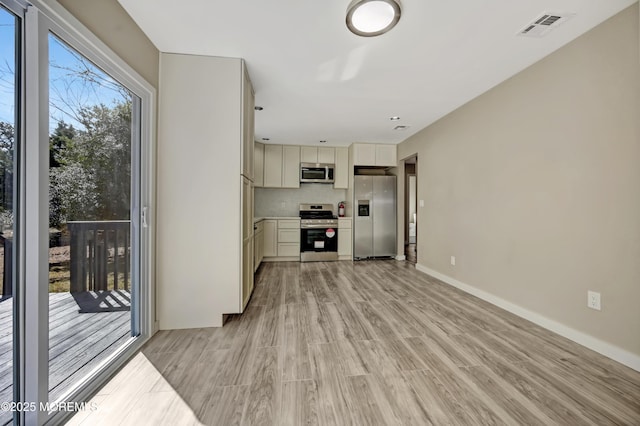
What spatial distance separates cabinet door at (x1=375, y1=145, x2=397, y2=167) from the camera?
5049mm

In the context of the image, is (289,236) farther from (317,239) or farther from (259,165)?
(259,165)

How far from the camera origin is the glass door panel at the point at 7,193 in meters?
1.01

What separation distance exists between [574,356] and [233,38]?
3.37 m

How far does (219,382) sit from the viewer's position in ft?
4.83

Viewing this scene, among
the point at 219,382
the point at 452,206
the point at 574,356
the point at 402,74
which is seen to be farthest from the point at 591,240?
the point at 219,382

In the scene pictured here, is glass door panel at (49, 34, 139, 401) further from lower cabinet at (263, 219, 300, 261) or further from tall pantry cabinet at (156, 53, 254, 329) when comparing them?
lower cabinet at (263, 219, 300, 261)

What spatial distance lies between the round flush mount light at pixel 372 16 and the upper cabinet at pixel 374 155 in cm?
320

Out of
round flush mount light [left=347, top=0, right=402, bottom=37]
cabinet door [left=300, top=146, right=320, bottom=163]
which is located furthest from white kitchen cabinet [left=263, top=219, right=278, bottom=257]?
round flush mount light [left=347, top=0, right=402, bottom=37]

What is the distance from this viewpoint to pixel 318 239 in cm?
501

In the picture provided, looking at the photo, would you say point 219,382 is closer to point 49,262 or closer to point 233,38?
point 49,262

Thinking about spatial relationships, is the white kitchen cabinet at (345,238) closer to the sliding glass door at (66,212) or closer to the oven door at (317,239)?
the oven door at (317,239)

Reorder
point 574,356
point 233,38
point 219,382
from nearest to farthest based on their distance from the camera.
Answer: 1. point 219,382
2. point 574,356
3. point 233,38

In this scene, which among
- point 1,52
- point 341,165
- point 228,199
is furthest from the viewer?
point 341,165

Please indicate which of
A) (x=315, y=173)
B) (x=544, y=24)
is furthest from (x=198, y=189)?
(x=315, y=173)
